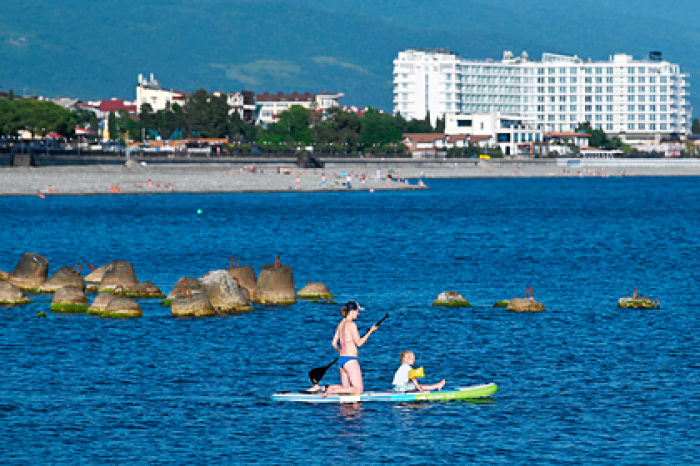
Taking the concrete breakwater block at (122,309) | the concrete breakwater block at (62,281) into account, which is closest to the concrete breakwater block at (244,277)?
the concrete breakwater block at (122,309)

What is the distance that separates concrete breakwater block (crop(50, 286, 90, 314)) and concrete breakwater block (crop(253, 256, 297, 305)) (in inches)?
244

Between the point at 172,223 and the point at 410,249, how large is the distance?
31.5 metres

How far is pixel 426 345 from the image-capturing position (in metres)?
34.8

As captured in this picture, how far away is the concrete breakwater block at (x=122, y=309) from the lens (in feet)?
130

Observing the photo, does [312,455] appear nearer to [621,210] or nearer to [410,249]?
[410,249]

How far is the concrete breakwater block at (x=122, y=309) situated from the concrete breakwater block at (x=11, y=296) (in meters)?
5.04

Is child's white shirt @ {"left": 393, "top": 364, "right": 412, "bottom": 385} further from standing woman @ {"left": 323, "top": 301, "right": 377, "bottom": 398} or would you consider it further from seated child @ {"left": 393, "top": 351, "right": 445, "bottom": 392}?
standing woman @ {"left": 323, "top": 301, "right": 377, "bottom": 398}

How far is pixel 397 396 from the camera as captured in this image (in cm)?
2669

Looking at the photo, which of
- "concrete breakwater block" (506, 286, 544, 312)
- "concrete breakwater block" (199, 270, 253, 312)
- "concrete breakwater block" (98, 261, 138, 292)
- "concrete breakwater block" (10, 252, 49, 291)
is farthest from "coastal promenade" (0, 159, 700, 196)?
"concrete breakwater block" (506, 286, 544, 312)

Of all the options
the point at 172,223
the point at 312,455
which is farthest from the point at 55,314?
the point at 172,223

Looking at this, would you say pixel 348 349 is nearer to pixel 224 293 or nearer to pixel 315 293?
pixel 224 293

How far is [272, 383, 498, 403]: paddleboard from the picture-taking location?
26.8 m

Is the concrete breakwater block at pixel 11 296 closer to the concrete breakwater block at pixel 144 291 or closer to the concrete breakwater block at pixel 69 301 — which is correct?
the concrete breakwater block at pixel 69 301

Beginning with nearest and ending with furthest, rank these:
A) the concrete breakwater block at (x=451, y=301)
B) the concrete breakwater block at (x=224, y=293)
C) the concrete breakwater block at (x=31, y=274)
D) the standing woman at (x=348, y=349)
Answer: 1. the standing woman at (x=348, y=349)
2. the concrete breakwater block at (x=224, y=293)
3. the concrete breakwater block at (x=451, y=301)
4. the concrete breakwater block at (x=31, y=274)
